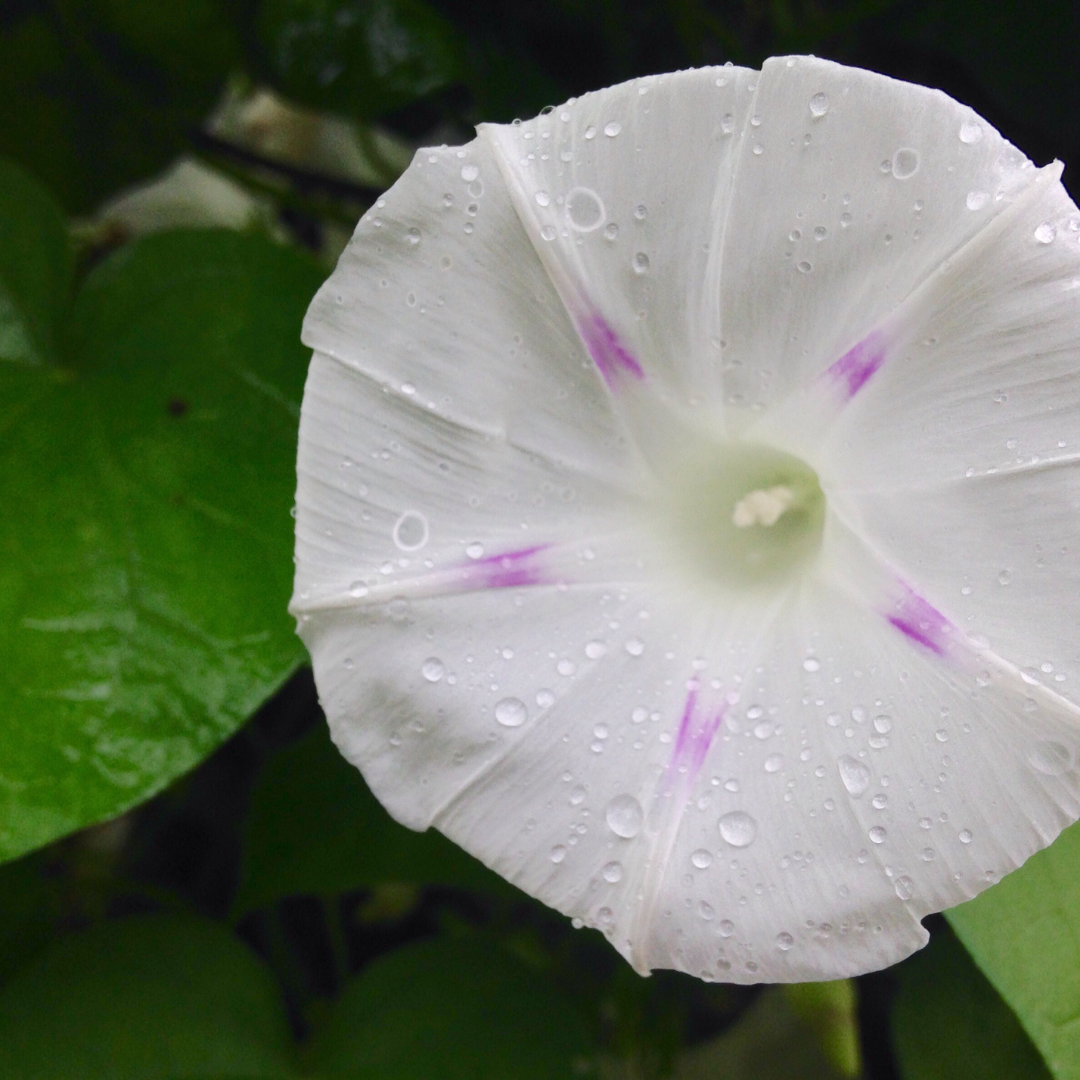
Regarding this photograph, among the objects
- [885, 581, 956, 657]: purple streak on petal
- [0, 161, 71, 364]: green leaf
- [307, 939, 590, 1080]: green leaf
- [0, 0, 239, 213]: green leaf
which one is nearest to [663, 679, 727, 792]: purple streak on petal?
[885, 581, 956, 657]: purple streak on petal

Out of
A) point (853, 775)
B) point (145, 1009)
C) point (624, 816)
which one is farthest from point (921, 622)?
point (145, 1009)

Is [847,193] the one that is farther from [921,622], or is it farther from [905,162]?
[921,622]

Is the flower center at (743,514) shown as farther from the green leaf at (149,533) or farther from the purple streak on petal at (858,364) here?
the green leaf at (149,533)

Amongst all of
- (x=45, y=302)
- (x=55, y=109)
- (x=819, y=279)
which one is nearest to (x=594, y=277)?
(x=819, y=279)

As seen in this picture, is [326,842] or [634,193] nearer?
[634,193]

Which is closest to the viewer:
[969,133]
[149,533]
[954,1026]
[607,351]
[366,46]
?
[969,133]

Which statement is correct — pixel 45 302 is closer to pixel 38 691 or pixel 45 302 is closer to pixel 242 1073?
pixel 38 691

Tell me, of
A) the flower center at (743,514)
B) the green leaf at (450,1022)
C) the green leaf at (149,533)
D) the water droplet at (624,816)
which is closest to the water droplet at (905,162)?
the flower center at (743,514)
